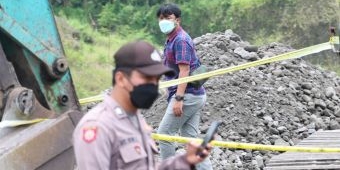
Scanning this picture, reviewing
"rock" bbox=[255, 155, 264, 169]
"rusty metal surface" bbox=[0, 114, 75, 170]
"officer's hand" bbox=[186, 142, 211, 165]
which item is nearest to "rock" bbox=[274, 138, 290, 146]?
"rock" bbox=[255, 155, 264, 169]

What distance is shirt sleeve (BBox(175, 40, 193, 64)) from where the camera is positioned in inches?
235

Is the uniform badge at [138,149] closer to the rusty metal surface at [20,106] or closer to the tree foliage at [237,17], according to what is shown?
the rusty metal surface at [20,106]

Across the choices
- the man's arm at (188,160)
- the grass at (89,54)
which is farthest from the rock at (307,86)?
the grass at (89,54)

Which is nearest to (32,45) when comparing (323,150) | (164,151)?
(164,151)

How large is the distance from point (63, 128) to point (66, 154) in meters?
0.18

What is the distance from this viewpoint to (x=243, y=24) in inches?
1126

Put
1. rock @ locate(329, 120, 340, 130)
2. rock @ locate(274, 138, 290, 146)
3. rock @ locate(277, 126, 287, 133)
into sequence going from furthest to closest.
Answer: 1. rock @ locate(329, 120, 340, 130)
2. rock @ locate(277, 126, 287, 133)
3. rock @ locate(274, 138, 290, 146)

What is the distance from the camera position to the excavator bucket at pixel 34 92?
4934 mm

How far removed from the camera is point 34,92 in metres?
5.51

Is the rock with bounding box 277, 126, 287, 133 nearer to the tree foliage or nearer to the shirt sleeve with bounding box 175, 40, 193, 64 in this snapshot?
the shirt sleeve with bounding box 175, 40, 193, 64

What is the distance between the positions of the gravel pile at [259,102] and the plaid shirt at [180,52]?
2.00m

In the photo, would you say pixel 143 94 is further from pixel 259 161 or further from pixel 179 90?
pixel 259 161

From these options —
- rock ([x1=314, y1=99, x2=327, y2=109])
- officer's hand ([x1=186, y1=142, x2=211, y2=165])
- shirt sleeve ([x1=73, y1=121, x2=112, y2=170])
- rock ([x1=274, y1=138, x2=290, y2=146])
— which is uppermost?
shirt sleeve ([x1=73, y1=121, x2=112, y2=170])

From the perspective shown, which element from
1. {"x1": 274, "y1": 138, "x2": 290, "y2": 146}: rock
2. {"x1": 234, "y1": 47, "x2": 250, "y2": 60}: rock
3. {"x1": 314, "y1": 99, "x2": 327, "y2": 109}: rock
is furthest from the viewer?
{"x1": 234, "y1": 47, "x2": 250, "y2": 60}: rock
